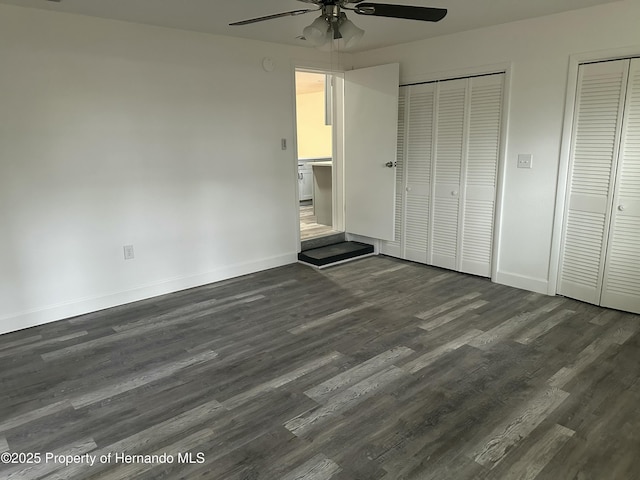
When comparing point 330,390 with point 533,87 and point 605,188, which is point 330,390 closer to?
point 605,188

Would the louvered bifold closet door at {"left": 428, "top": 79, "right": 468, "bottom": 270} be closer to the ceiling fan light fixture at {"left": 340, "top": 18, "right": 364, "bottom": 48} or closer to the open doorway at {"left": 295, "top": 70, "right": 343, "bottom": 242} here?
the open doorway at {"left": 295, "top": 70, "right": 343, "bottom": 242}

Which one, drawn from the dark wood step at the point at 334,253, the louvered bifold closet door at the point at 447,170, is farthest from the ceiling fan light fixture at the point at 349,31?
the dark wood step at the point at 334,253

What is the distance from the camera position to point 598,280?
3.62 metres

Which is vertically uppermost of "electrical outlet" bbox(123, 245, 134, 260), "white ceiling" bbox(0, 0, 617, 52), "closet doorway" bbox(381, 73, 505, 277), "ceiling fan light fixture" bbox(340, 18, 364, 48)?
"white ceiling" bbox(0, 0, 617, 52)

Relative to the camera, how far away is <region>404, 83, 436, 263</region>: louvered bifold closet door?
15.2 feet

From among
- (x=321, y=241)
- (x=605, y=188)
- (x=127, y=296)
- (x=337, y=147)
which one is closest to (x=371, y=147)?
(x=337, y=147)

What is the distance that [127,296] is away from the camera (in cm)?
392

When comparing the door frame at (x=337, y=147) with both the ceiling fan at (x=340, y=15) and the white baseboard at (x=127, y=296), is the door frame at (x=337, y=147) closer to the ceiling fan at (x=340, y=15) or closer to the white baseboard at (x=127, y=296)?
the white baseboard at (x=127, y=296)

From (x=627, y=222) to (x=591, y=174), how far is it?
0.47 m

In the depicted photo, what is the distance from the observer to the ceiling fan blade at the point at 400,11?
2365mm

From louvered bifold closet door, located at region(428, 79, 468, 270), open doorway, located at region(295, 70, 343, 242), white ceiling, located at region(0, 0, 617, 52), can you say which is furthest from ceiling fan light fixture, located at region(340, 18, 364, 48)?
open doorway, located at region(295, 70, 343, 242)

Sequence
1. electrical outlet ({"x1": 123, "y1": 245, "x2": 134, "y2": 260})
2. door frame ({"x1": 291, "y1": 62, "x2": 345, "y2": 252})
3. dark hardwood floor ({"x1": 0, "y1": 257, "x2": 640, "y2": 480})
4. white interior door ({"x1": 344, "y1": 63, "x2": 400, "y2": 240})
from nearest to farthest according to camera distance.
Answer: dark hardwood floor ({"x1": 0, "y1": 257, "x2": 640, "y2": 480}) < electrical outlet ({"x1": 123, "y1": 245, "x2": 134, "y2": 260}) < white interior door ({"x1": 344, "y1": 63, "x2": 400, "y2": 240}) < door frame ({"x1": 291, "y1": 62, "x2": 345, "y2": 252})

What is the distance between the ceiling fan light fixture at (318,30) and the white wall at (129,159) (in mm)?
1936

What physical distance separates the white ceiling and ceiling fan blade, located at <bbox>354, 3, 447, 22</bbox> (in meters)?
0.78
